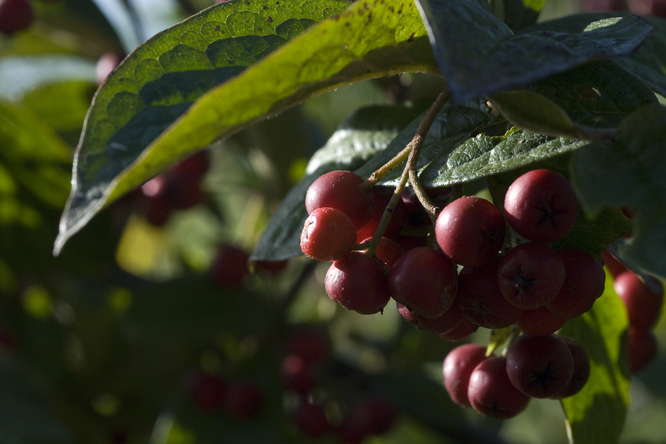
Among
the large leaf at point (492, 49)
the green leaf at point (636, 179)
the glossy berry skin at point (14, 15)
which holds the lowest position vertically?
the green leaf at point (636, 179)

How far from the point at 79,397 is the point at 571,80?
68.4 inches

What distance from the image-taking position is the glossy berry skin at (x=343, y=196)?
0.68 metres

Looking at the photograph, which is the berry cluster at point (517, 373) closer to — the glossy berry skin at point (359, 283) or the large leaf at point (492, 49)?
the glossy berry skin at point (359, 283)

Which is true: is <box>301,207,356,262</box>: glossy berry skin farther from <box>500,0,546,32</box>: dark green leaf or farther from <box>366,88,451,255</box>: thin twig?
<box>500,0,546,32</box>: dark green leaf

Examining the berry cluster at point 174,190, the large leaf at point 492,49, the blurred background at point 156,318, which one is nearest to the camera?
the large leaf at point 492,49

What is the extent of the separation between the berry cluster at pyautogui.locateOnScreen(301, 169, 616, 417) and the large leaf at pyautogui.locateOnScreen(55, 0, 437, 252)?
0.13m

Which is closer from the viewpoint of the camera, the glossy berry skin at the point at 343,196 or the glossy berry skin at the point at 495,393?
the glossy berry skin at the point at 343,196

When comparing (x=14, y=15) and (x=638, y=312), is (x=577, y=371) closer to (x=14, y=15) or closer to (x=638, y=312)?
(x=638, y=312)

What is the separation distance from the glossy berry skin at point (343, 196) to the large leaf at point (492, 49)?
8.5 inches

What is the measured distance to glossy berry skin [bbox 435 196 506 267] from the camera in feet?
1.99

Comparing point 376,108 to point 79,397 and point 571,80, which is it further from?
point 79,397

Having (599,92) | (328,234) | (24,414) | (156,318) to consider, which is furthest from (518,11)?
(24,414)

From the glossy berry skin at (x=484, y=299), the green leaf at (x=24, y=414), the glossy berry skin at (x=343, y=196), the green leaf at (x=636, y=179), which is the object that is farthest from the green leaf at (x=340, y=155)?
the green leaf at (x=24, y=414)

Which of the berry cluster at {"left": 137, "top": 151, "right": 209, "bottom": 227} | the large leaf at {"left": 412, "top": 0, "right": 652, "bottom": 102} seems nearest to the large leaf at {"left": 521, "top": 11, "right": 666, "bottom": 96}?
the large leaf at {"left": 412, "top": 0, "right": 652, "bottom": 102}
